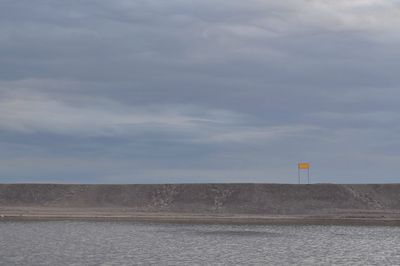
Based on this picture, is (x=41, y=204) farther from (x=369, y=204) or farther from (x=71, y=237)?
(x=369, y=204)

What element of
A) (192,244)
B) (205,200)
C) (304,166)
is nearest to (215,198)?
(205,200)

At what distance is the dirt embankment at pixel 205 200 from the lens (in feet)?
266

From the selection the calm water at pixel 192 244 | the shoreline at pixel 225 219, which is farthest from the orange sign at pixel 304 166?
the calm water at pixel 192 244

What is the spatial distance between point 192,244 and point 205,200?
133ft

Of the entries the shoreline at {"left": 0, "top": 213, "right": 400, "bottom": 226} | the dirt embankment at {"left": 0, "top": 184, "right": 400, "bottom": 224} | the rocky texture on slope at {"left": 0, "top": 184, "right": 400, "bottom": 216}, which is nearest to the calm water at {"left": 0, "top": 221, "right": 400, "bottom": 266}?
the shoreline at {"left": 0, "top": 213, "right": 400, "bottom": 226}

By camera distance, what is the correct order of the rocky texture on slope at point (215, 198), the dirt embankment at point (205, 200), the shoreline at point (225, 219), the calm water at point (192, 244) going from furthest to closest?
the rocky texture on slope at point (215, 198) < the dirt embankment at point (205, 200) < the shoreline at point (225, 219) < the calm water at point (192, 244)

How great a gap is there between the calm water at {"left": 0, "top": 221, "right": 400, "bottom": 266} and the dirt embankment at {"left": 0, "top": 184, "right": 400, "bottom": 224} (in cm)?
1451

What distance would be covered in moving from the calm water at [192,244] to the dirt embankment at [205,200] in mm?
14515

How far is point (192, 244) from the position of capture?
156 ft

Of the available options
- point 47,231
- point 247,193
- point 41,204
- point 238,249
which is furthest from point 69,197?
point 238,249

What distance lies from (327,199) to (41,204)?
39693 mm

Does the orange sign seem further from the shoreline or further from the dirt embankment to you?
the shoreline

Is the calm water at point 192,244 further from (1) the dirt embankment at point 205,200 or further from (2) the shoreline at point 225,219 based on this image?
(1) the dirt embankment at point 205,200

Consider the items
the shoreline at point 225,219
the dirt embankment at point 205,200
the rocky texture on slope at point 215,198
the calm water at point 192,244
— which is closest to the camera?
the calm water at point 192,244
